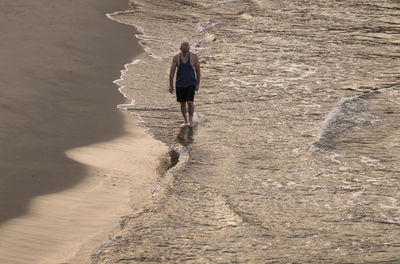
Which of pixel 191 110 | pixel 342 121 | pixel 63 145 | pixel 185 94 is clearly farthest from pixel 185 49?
pixel 342 121

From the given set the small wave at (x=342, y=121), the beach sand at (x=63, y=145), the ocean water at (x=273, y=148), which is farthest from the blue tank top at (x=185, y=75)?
the small wave at (x=342, y=121)

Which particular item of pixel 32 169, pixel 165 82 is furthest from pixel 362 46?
pixel 32 169

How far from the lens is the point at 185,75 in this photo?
1188 centimetres

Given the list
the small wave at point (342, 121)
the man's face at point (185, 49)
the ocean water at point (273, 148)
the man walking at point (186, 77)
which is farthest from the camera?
the man walking at point (186, 77)

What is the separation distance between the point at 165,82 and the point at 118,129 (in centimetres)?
376

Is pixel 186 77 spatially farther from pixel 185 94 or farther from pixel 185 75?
pixel 185 94

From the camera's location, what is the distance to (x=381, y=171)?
9695 mm

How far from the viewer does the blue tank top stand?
11.8 m

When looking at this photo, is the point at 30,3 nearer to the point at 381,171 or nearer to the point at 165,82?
the point at 165,82

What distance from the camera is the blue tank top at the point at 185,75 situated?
38.8ft

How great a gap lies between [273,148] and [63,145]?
10.9 ft

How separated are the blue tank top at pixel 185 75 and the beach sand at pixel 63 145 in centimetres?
114

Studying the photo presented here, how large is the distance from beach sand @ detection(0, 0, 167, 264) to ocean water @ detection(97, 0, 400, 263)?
39cm

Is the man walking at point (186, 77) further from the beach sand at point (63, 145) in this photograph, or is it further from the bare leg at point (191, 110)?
the beach sand at point (63, 145)
